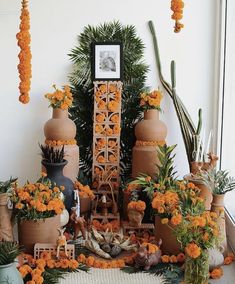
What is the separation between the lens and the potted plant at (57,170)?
3.01 meters

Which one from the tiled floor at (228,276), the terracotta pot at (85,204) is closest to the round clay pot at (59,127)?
the terracotta pot at (85,204)

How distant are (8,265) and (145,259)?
81cm

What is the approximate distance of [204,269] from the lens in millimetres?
2184

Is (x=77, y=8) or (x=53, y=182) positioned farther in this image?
(x=77, y=8)

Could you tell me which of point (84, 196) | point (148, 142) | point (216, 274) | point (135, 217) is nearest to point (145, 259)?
point (216, 274)

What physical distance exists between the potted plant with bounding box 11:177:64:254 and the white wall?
1052 millimetres

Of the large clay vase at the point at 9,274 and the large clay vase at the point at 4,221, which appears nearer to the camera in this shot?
the large clay vase at the point at 9,274

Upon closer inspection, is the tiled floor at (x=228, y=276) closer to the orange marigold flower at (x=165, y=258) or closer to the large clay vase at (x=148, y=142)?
the orange marigold flower at (x=165, y=258)

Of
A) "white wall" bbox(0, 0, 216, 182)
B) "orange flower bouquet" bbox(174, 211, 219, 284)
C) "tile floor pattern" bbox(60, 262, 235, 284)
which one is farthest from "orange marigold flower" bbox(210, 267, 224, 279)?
"white wall" bbox(0, 0, 216, 182)

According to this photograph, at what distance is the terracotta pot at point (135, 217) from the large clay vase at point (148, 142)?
1.33 feet

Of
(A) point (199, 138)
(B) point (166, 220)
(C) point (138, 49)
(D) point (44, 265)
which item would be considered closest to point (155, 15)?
(C) point (138, 49)

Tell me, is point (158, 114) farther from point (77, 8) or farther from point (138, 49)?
point (77, 8)

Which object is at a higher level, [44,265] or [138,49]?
[138,49]

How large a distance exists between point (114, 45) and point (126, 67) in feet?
0.65
